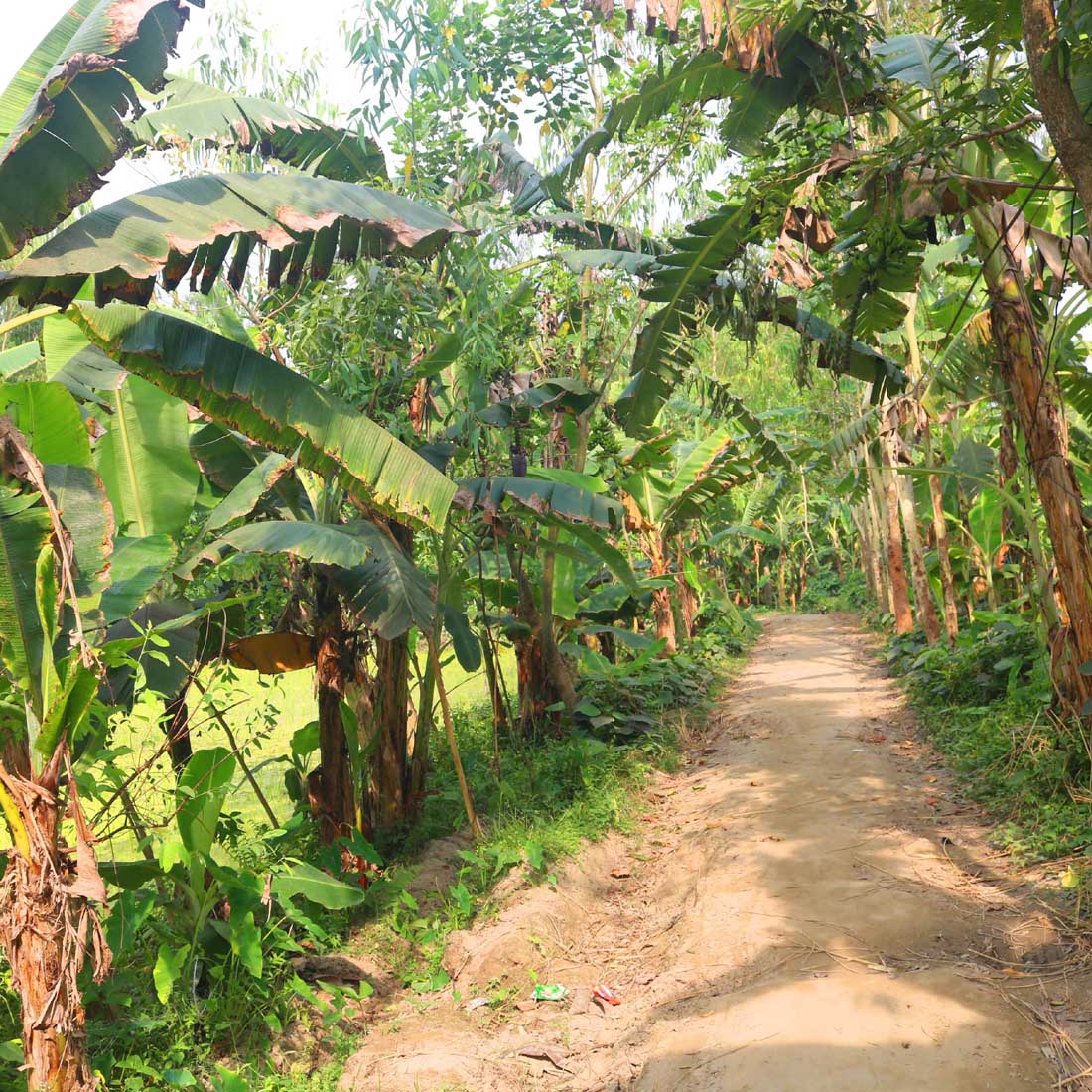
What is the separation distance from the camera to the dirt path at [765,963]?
3.87 m

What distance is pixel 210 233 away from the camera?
14.1 feet

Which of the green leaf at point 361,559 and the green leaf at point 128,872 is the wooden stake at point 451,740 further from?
the green leaf at point 128,872

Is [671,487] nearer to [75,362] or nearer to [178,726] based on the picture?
[178,726]

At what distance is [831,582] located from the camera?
3119 cm

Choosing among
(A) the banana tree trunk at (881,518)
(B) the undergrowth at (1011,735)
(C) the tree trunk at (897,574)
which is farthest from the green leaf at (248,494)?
(C) the tree trunk at (897,574)

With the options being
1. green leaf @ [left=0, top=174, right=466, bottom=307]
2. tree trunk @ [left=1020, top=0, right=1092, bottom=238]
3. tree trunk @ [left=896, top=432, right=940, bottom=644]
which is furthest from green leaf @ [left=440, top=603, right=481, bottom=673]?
tree trunk @ [left=896, top=432, right=940, bottom=644]

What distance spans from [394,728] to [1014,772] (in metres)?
4.26

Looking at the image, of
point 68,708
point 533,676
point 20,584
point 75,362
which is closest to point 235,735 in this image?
point 533,676

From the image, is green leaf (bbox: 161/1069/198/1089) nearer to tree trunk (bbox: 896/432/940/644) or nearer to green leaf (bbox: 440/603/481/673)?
green leaf (bbox: 440/603/481/673)

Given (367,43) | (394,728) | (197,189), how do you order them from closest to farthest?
(197,189)
(394,728)
(367,43)

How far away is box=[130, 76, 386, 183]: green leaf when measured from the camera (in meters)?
6.28

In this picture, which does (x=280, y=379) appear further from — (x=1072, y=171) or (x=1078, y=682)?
(x=1078, y=682)

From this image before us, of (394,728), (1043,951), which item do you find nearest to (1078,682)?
(1043,951)

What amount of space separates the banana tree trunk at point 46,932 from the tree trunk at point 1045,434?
5074 mm
